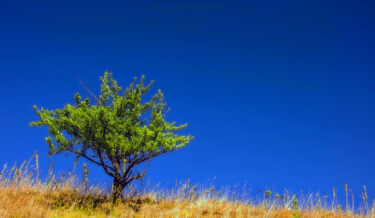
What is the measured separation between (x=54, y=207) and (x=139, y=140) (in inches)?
164

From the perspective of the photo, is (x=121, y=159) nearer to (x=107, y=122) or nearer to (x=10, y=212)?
(x=107, y=122)

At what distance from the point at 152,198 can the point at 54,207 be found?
4.23m

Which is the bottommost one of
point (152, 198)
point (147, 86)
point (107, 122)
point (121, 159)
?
point (152, 198)

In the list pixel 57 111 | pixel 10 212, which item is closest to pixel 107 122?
pixel 57 111

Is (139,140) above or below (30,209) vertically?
above

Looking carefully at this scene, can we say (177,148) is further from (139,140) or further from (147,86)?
(147,86)

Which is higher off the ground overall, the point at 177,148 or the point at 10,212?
the point at 177,148

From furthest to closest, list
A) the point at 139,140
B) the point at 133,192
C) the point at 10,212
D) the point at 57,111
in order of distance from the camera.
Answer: the point at 133,192 → the point at 57,111 → the point at 139,140 → the point at 10,212

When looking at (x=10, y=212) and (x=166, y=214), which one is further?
(x=166, y=214)

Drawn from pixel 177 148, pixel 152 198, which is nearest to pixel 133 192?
pixel 152 198

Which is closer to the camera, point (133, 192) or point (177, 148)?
point (177, 148)

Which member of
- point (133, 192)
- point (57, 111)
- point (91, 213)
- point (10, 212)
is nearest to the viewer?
point (10, 212)

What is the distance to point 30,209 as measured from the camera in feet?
36.3

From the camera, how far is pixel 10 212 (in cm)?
1083
